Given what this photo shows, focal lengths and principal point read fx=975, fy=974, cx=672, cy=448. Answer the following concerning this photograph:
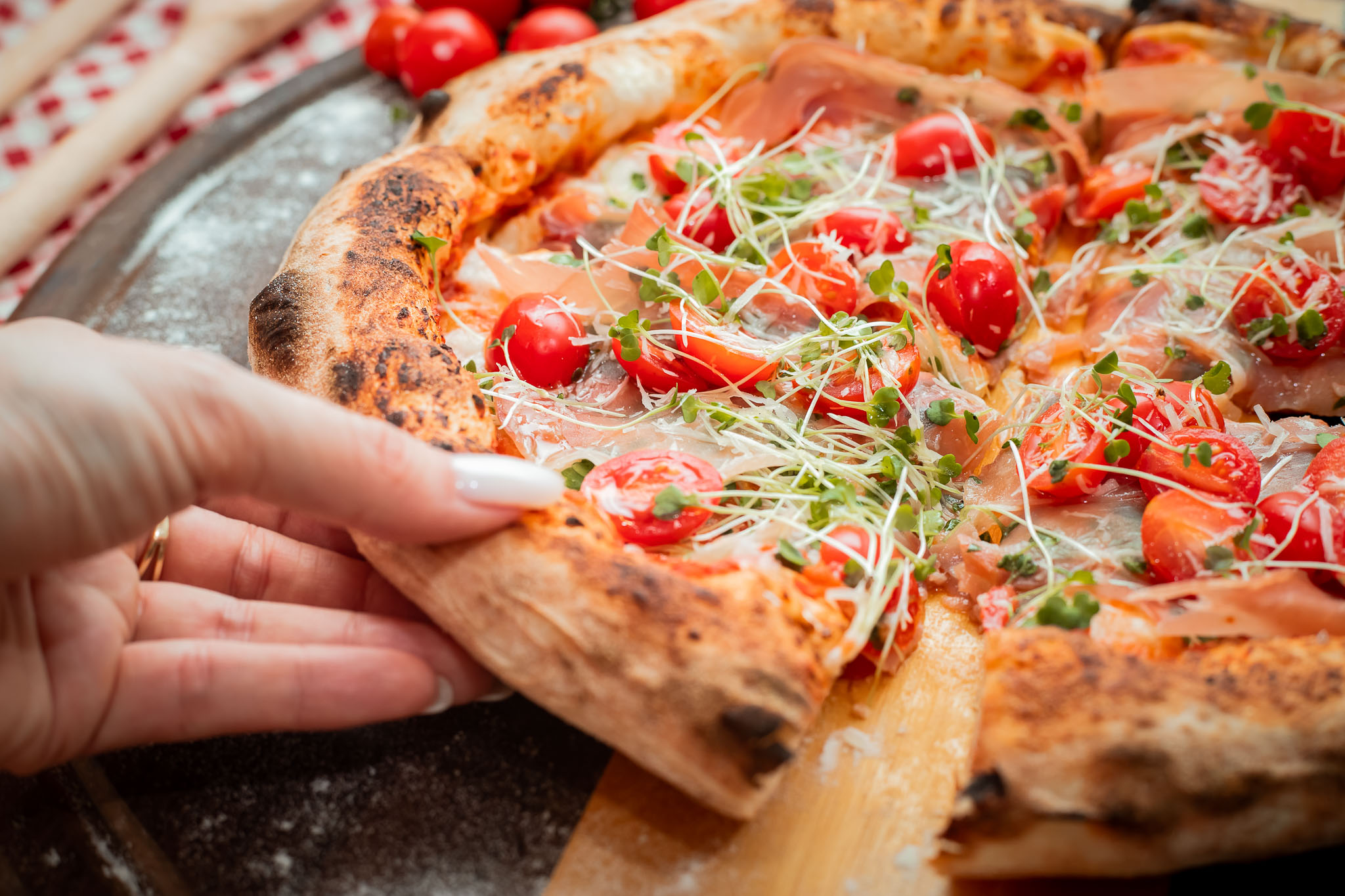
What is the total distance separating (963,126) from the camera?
397 cm

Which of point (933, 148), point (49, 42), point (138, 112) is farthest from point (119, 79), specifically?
point (933, 148)

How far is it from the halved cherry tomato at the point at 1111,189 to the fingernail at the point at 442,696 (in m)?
3.16

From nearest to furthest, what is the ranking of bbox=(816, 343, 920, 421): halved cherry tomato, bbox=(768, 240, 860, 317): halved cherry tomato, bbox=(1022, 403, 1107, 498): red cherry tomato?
bbox=(1022, 403, 1107, 498): red cherry tomato → bbox=(816, 343, 920, 421): halved cherry tomato → bbox=(768, 240, 860, 317): halved cherry tomato

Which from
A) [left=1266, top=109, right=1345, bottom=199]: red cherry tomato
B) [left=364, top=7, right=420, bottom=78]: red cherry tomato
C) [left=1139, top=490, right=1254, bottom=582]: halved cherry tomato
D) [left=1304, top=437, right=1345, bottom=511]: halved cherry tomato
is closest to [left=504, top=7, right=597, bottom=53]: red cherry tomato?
[left=364, top=7, right=420, bottom=78]: red cherry tomato

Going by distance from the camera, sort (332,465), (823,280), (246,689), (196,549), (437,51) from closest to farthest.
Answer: (332,465), (246,689), (196,549), (823,280), (437,51)

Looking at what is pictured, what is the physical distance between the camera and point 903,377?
3.12m

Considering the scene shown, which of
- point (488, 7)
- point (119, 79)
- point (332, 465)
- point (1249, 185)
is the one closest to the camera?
point (332, 465)

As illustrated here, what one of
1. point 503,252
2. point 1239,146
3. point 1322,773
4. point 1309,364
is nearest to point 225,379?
point 503,252

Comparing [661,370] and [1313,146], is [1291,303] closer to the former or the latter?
[1313,146]

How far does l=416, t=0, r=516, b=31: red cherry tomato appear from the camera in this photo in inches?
207

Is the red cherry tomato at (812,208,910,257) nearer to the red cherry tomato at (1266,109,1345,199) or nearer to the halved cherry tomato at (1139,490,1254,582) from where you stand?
the halved cherry tomato at (1139,490,1254,582)

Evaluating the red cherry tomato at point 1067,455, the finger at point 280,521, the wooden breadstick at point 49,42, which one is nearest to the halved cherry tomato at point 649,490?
the finger at point 280,521

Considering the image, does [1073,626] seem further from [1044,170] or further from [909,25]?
[909,25]

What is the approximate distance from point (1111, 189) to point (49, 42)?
561 centimetres
